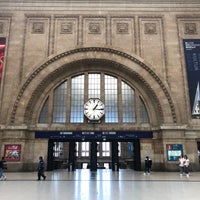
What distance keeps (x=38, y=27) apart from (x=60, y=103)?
27.9 ft

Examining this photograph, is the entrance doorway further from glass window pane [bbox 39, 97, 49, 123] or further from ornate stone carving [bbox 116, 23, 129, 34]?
ornate stone carving [bbox 116, 23, 129, 34]

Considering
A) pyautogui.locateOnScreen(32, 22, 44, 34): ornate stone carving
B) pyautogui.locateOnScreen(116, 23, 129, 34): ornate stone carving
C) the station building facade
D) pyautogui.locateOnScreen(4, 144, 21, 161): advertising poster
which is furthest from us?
pyautogui.locateOnScreen(116, 23, 129, 34): ornate stone carving

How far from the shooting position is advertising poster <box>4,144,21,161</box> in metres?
→ 20.4

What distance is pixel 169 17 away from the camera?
24.4 meters

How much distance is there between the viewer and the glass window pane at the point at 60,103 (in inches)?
903

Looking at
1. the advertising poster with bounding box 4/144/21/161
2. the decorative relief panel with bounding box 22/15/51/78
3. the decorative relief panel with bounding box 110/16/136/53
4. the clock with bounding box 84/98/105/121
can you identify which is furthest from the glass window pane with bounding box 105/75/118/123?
the advertising poster with bounding box 4/144/21/161

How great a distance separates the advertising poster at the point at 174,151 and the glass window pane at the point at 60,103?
34.9 ft

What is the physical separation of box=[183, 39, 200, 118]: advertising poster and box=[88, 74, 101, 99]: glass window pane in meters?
9.28

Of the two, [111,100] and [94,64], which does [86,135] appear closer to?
[111,100]

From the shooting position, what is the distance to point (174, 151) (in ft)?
68.0

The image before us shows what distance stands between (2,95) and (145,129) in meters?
14.5

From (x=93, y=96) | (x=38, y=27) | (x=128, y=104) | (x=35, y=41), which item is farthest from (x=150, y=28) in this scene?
(x=35, y=41)

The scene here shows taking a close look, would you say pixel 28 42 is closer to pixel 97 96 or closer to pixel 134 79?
pixel 97 96

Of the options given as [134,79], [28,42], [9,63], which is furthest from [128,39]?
[9,63]
